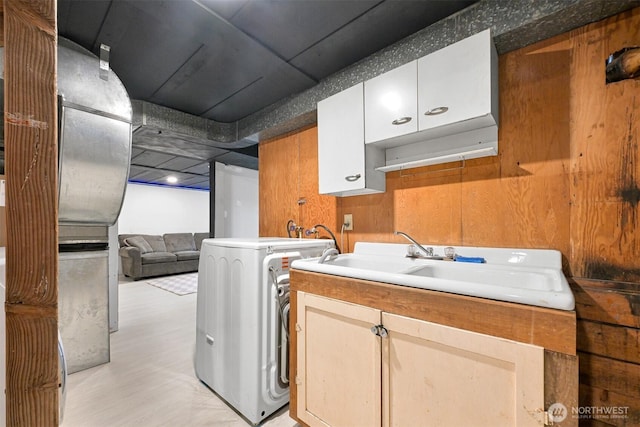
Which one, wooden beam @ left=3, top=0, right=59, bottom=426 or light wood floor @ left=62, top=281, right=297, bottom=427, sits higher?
wooden beam @ left=3, top=0, right=59, bottom=426

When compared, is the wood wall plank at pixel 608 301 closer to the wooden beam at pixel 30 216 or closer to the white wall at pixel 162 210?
the wooden beam at pixel 30 216

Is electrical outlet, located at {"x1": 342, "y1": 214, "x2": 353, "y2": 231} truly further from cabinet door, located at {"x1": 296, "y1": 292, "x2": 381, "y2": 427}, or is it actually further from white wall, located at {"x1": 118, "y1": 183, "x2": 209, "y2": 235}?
white wall, located at {"x1": 118, "y1": 183, "x2": 209, "y2": 235}

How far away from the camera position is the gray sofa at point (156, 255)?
5.59 metres

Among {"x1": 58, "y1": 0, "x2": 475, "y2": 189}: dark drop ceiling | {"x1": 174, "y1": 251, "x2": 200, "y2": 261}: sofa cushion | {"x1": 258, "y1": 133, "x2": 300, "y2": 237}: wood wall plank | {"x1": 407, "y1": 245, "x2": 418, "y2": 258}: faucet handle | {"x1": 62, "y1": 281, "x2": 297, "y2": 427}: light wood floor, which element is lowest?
{"x1": 62, "y1": 281, "x2": 297, "y2": 427}: light wood floor

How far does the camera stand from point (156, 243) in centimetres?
643

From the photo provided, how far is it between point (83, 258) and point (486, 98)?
3081 millimetres

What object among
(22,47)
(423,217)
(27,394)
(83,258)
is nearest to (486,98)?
(423,217)

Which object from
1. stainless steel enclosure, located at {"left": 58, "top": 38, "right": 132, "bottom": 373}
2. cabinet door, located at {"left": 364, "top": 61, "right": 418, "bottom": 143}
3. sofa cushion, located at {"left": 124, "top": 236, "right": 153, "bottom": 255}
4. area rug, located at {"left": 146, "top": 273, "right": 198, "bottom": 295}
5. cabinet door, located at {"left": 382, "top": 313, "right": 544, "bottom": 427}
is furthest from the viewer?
sofa cushion, located at {"left": 124, "top": 236, "right": 153, "bottom": 255}

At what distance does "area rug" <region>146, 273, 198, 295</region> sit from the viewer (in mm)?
4750

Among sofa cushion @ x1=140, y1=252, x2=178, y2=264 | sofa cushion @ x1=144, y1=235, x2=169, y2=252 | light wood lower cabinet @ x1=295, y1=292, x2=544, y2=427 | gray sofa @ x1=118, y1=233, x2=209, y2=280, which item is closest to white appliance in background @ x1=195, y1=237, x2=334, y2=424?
light wood lower cabinet @ x1=295, y1=292, x2=544, y2=427

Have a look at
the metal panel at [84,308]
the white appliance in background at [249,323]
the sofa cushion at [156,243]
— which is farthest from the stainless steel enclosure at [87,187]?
the sofa cushion at [156,243]

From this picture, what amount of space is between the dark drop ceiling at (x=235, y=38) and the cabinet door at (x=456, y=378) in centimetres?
163

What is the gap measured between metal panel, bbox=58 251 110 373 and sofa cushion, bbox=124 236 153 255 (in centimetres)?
386

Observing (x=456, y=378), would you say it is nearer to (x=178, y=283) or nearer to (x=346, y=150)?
(x=346, y=150)
